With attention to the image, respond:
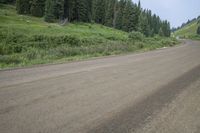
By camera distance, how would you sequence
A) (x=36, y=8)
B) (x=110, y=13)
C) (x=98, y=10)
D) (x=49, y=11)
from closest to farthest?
(x=49, y=11) < (x=36, y=8) < (x=98, y=10) < (x=110, y=13)

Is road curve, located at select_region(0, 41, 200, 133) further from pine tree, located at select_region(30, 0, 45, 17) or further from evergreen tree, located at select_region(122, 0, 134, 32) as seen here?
evergreen tree, located at select_region(122, 0, 134, 32)

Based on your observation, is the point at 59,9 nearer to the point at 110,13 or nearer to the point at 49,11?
the point at 49,11

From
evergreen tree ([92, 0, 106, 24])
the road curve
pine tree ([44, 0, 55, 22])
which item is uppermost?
evergreen tree ([92, 0, 106, 24])

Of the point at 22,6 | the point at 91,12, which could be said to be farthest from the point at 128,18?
the point at 22,6

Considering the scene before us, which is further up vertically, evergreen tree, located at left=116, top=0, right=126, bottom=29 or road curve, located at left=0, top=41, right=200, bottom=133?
evergreen tree, located at left=116, top=0, right=126, bottom=29

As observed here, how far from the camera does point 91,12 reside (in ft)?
258

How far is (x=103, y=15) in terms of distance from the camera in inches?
3364

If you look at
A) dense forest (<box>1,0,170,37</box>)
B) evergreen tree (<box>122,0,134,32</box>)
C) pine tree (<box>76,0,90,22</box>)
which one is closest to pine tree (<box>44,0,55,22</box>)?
dense forest (<box>1,0,170,37</box>)

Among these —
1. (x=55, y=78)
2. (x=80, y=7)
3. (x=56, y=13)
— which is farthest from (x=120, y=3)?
(x=55, y=78)

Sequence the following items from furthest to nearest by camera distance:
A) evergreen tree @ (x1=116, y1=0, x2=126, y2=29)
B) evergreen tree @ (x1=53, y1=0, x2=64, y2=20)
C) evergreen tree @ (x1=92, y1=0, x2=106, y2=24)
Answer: evergreen tree @ (x1=116, y1=0, x2=126, y2=29)
evergreen tree @ (x1=92, y1=0, x2=106, y2=24)
evergreen tree @ (x1=53, y1=0, x2=64, y2=20)

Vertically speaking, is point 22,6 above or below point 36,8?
above

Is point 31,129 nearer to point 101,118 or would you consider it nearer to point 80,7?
point 101,118

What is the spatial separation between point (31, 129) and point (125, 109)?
2.32m

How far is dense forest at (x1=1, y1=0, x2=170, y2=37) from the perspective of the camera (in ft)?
204
